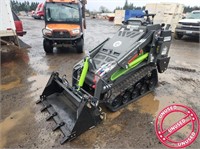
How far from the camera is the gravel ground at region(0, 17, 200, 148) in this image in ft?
9.80

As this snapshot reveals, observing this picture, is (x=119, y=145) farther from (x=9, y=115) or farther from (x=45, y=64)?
(x=45, y=64)

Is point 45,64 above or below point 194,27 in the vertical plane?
below

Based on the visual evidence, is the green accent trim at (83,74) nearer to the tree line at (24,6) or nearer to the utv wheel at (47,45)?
the utv wheel at (47,45)

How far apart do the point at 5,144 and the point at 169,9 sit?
48.9 ft

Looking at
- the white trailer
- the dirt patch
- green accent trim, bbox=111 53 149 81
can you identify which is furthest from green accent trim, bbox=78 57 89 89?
the white trailer

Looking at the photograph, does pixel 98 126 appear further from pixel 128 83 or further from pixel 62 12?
pixel 62 12

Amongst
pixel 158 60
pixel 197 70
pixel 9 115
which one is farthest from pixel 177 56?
pixel 9 115

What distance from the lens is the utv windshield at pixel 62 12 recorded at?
7.79 m

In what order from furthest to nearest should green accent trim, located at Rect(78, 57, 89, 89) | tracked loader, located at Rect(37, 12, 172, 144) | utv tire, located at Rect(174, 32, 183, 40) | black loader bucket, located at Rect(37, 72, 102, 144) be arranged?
utv tire, located at Rect(174, 32, 183, 40)
green accent trim, located at Rect(78, 57, 89, 89)
tracked loader, located at Rect(37, 12, 172, 144)
black loader bucket, located at Rect(37, 72, 102, 144)

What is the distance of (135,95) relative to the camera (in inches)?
167

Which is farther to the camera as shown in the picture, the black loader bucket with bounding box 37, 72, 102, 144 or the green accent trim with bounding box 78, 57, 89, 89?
the green accent trim with bounding box 78, 57, 89, 89

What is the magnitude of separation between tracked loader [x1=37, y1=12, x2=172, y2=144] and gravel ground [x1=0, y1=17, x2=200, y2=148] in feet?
0.60

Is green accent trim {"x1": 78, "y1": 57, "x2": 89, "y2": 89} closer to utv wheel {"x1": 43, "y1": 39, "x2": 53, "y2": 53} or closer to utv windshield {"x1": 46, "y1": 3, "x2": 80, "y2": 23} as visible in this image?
utv wheel {"x1": 43, "y1": 39, "x2": 53, "y2": 53}

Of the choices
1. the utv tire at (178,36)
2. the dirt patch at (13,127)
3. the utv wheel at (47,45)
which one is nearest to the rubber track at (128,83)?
the dirt patch at (13,127)
